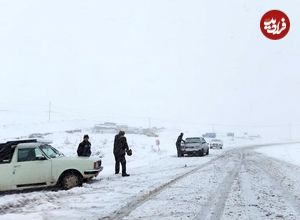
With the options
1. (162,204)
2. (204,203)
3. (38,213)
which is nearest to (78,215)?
(38,213)

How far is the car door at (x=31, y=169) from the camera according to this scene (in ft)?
46.7

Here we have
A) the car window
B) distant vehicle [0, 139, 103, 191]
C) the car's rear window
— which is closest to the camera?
distant vehicle [0, 139, 103, 191]

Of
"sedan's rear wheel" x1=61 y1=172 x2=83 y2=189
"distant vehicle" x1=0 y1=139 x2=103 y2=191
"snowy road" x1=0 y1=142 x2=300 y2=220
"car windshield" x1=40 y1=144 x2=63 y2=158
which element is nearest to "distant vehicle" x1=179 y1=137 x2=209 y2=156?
"snowy road" x1=0 y1=142 x2=300 y2=220

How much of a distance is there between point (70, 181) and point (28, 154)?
5.21ft

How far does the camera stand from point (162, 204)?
10.6 meters

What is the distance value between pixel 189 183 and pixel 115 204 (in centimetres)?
456

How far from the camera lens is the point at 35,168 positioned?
570 inches

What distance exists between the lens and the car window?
14.5 metres

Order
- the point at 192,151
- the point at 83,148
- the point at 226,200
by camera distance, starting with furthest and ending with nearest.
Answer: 1. the point at 192,151
2. the point at 83,148
3. the point at 226,200

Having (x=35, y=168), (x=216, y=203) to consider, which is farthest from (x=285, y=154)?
(x=216, y=203)

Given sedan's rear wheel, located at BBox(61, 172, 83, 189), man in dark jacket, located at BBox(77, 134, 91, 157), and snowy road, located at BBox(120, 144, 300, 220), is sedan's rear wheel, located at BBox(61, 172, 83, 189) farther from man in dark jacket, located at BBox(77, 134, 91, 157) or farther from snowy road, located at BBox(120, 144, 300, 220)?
man in dark jacket, located at BBox(77, 134, 91, 157)

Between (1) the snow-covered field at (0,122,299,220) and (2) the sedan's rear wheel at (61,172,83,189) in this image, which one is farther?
(2) the sedan's rear wheel at (61,172,83,189)

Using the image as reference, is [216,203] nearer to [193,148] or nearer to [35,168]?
[35,168]

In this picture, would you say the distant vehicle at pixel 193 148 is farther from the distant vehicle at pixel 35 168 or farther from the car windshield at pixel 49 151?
the distant vehicle at pixel 35 168
